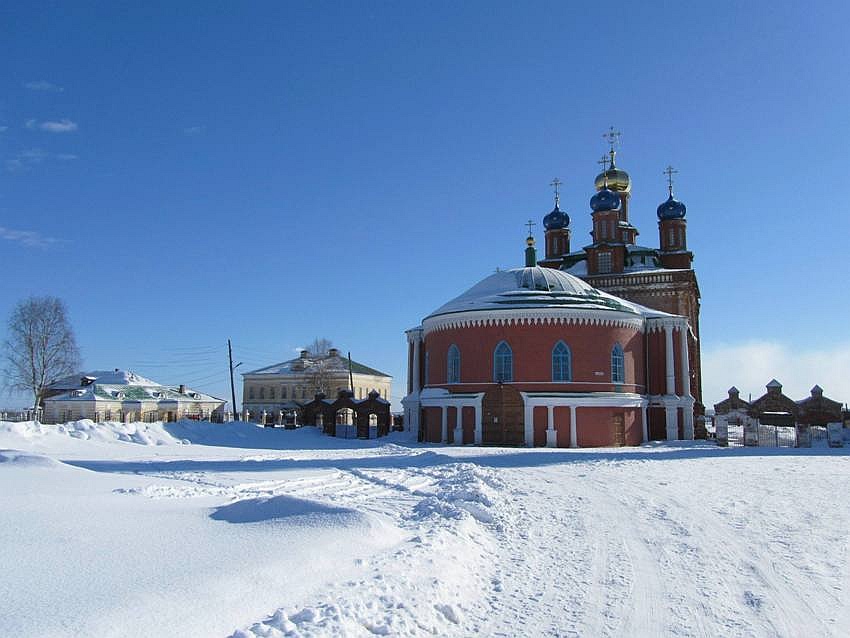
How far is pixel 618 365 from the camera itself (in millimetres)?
30625

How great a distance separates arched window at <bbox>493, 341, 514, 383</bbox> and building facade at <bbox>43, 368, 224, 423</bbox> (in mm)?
24766

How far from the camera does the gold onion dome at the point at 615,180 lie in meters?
48.4

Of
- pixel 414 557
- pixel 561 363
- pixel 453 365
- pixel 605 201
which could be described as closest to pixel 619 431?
pixel 561 363

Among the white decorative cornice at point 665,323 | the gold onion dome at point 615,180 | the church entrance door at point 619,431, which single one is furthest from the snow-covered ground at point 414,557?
the gold onion dome at point 615,180

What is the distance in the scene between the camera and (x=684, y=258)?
46312 mm

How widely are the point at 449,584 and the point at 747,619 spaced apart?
280 cm

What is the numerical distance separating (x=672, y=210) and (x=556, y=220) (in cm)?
811

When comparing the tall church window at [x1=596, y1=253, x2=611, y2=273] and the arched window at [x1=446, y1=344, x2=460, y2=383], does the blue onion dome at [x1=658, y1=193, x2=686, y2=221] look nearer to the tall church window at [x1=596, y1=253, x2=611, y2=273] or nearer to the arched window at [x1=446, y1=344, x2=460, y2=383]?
the tall church window at [x1=596, y1=253, x2=611, y2=273]

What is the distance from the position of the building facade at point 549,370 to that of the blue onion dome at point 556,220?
18202 millimetres

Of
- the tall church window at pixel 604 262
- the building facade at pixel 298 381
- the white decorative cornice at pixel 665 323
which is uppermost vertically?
the tall church window at pixel 604 262

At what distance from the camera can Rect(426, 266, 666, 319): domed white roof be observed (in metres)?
30.3

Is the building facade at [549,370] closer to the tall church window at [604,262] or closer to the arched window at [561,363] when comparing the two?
the arched window at [561,363]

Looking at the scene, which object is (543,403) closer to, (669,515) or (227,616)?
(669,515)

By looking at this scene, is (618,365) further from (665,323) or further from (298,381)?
(298,381)
